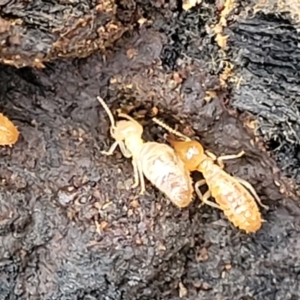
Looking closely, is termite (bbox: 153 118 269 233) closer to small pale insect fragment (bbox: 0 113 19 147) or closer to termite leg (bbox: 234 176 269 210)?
termite leg (bbox: 234 176 269 210)

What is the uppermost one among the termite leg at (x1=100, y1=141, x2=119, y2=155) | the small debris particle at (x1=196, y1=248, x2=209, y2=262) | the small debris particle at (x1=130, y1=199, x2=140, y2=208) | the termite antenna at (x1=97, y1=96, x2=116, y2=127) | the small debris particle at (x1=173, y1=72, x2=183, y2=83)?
the small debris particle at (x1=173, y1=72, x2=183, y2=83)

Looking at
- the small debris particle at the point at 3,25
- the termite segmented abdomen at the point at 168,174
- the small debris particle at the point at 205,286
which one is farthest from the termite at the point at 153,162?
the small debris particle at the point at 3,25

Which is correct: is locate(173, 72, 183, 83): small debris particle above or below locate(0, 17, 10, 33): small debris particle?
below

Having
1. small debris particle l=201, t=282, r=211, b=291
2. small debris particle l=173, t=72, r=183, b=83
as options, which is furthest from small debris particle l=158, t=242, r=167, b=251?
small debris particle l=173, t=72, r=183, b=83

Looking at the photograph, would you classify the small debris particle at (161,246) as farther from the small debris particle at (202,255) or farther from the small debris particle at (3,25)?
the small debris particle at (3,25)

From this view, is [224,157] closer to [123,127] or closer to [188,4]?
[123,127]

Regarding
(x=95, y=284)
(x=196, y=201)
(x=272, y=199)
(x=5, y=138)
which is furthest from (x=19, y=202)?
(x=272, y=199)

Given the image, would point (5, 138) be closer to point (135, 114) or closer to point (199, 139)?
point (135, 114)

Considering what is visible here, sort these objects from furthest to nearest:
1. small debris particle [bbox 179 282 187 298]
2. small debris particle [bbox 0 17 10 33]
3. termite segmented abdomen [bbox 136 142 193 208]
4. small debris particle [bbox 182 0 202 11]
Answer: small debris particle [bbox 179 282 187 298]
termite segmented abdomen [bbox 136 142 193 208]
small debris particle [bbox 182 0 202 11]
small debris particle [bbox 0 17 10 33]
